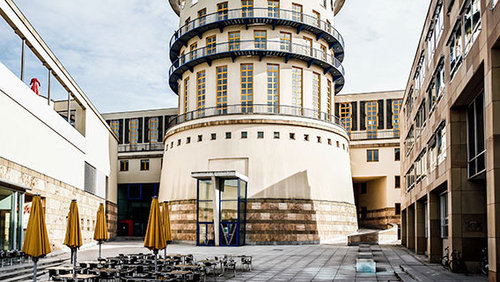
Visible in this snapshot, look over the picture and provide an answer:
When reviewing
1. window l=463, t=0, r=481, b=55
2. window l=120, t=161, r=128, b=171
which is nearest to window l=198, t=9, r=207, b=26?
window l=120, t=161, r=128, b=171

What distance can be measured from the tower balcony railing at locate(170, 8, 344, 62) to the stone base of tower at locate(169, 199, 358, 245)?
15784 mm

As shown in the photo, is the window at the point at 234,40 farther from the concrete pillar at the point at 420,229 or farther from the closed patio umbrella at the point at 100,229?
the closed patio umbrella at the point at 100,229

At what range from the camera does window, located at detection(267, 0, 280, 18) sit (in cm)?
4944

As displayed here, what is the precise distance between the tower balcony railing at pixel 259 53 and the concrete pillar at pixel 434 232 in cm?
2401

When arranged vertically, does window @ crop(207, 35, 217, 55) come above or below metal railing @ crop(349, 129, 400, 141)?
above

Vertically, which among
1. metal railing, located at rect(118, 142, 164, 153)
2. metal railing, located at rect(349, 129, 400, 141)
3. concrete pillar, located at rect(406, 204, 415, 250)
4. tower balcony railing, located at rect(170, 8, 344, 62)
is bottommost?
concrete pillar, located at rect(406, 204, 415, 250)

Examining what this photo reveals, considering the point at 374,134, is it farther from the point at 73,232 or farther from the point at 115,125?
the point at 73,232

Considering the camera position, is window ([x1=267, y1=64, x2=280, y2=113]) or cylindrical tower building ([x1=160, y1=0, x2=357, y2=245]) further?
window ([x1=267, y1=64, x2=280, y2=113])

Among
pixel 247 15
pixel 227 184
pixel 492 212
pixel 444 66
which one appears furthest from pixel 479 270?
pixel 247 15

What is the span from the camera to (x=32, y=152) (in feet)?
94.0

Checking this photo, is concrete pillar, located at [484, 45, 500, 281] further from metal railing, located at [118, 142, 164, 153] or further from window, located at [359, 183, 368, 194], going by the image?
metal railing, located at [118, 142, 164, 153]

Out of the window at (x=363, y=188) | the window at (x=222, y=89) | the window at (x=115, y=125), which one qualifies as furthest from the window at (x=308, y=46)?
the window at (x=115, y=125)

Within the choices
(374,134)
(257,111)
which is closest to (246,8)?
(257,111)

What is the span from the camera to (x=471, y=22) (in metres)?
18.6
